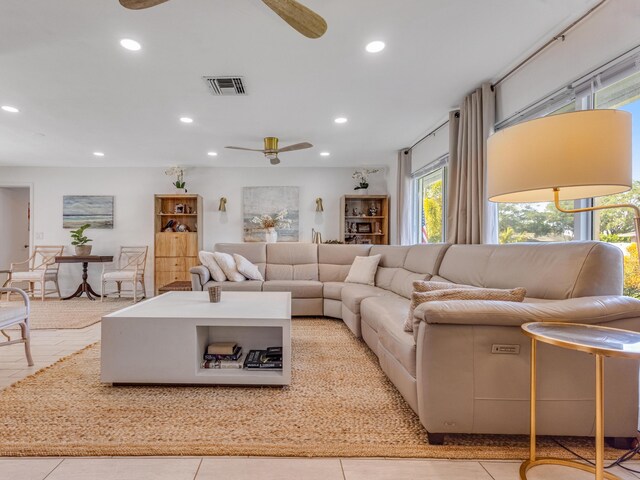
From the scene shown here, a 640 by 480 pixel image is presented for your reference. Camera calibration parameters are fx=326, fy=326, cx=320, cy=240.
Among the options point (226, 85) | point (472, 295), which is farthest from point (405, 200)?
point (472, 295)

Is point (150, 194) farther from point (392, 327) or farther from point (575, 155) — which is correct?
point (575, 155)

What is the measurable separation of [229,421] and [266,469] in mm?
421

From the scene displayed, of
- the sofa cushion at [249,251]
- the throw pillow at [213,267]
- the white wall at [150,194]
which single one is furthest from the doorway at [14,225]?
the throw pillow at [213,267]

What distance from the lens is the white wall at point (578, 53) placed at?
70.8 inches

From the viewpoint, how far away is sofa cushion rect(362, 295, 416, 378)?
1.68 meters

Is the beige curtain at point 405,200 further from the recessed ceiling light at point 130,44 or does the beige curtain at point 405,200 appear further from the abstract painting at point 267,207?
the recessed ceiling light at point 130,44

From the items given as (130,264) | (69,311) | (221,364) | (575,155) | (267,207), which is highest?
(267,207)

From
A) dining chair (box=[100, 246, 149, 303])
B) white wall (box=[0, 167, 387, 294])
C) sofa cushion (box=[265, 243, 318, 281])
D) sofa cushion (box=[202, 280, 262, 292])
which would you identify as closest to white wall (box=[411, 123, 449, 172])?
white wall (box=[0, 167, 387, 294])

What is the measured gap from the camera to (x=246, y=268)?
4.36 metres

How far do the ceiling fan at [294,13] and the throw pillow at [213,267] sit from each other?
9.84 ft

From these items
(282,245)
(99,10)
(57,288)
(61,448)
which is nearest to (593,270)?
(61,448)

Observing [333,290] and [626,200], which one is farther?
[333,290]

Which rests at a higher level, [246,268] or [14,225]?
[14,225]

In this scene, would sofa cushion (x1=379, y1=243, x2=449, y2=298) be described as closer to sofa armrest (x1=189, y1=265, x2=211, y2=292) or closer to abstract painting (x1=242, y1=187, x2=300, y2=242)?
sofa armrest (x1=189, y1=265, x2=211, y2=292)
